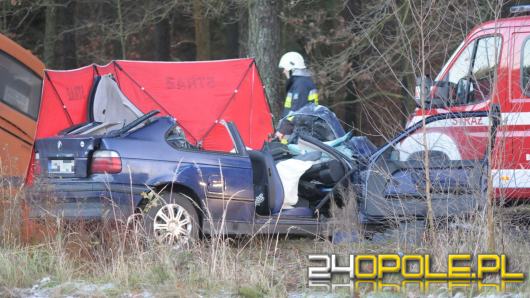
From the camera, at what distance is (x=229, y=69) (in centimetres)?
1309

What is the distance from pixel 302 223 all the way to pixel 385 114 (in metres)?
1.36

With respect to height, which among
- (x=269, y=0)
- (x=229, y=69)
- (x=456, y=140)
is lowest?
(x=456, y=140)

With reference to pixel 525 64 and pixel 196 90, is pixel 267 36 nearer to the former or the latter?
pixel 196 90

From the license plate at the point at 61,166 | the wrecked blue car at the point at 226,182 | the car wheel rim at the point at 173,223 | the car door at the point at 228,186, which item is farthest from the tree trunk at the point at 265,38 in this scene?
the license plate at the point at 61,166

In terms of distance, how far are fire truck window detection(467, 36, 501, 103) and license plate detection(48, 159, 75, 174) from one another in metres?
3.86

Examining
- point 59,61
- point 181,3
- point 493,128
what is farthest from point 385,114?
point 59,61

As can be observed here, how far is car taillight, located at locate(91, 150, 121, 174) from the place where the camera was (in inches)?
341

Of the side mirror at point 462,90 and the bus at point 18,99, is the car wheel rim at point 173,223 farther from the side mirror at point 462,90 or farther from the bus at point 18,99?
the side mirror at point 462,90

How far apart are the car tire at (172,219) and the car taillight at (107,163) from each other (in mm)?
507

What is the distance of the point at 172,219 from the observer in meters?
8.73

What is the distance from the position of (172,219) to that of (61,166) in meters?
1.17

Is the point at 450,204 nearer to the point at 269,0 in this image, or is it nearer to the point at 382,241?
the point at 382,241

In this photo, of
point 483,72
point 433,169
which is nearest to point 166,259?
point 433,169

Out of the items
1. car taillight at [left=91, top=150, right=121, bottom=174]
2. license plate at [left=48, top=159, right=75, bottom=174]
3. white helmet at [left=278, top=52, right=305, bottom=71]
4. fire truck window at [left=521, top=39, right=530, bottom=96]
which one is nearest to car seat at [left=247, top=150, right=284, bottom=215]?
car taillight at [left=91, top=150, right=121, bottom=174]
